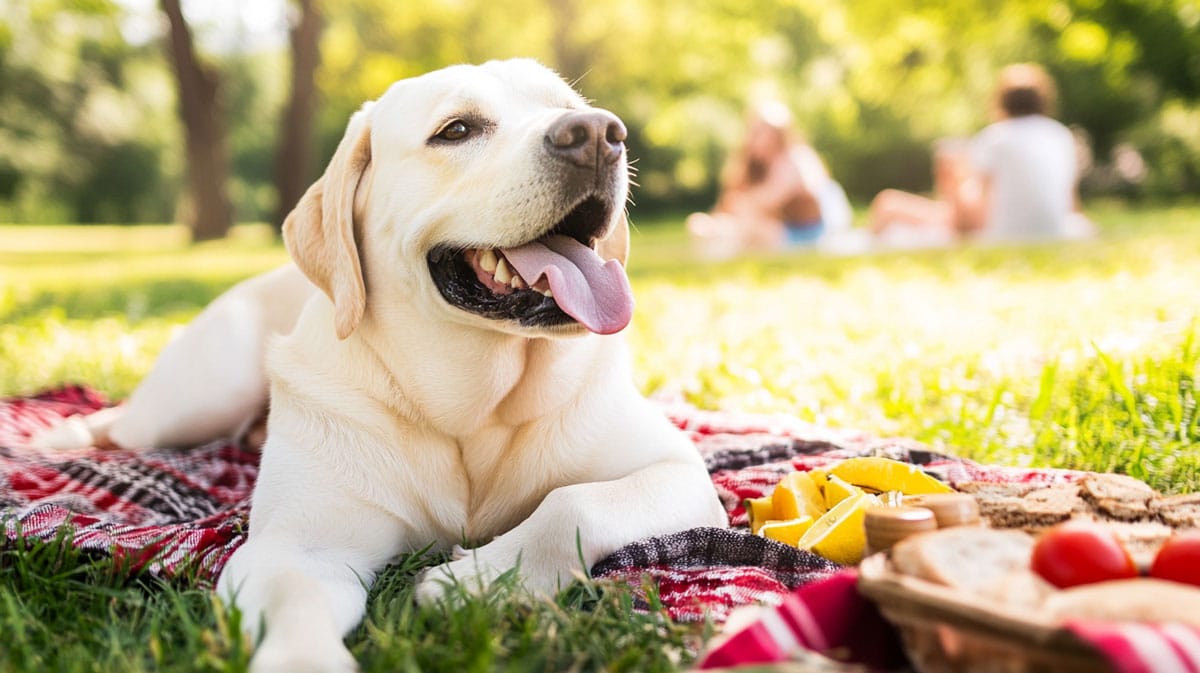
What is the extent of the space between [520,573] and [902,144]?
111 feet

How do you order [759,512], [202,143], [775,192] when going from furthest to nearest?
[202,143]
[775,192]
[759,512]

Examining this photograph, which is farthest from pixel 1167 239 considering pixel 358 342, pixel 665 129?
pixel 665 129

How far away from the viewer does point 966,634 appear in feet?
5.03

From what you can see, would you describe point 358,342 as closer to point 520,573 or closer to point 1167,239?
point 520,573

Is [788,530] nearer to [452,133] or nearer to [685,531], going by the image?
[685,531]

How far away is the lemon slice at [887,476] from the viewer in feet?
9.15

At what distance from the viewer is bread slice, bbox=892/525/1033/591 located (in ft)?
5.52

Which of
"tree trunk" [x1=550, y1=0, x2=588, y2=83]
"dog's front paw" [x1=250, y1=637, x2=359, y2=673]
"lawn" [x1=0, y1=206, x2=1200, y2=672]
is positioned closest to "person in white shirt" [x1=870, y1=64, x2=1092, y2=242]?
"lawn" [x1=0, y1=206, x2=1200, y2=672]

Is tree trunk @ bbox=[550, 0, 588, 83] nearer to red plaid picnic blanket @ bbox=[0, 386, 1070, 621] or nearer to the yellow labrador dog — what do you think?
red plaid picnic blanket @ bbox=[0, 386, 1070, 621]

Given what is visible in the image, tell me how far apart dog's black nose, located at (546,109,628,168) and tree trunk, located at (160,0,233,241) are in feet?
65.7

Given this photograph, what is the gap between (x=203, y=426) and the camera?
4.20 metres

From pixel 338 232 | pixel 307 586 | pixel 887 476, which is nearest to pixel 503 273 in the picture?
pixel 338 232

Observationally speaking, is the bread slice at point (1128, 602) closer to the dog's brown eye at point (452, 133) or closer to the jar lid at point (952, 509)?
the jar lid at point (952, 509)

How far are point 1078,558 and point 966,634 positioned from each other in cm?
35
